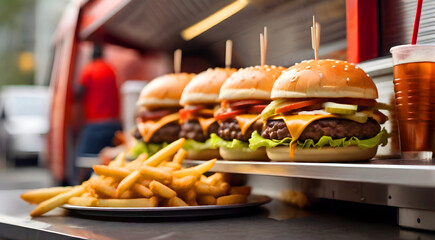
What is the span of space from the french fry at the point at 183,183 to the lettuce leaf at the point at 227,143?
17.1 inches

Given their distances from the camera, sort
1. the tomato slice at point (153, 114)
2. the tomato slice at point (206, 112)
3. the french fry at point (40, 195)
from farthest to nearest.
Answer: the tomato slice at point (153, 114), the tomato slice at point (206, 112), the french fry at point (40, 195)

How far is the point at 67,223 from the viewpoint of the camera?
154 cm

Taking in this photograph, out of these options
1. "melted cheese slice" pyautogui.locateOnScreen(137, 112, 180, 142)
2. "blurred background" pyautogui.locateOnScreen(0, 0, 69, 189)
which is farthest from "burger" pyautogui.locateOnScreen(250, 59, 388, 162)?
"blurred background" pyautogui.locateOnScreen(0, 0, 69, 189)

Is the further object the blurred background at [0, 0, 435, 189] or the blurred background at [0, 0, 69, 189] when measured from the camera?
the blurred background at [0, 0, 69, 189]

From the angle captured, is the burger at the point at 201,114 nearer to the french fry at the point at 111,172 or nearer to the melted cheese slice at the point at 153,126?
the melted cheese slice at the point at 153,126

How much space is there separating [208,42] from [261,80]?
1538 millimetres

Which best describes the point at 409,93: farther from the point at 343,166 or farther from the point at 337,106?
the point at 343,166

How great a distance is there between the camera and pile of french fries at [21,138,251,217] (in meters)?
1.55

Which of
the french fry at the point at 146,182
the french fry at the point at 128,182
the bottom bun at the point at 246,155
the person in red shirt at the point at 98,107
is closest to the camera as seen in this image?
the french fry at the point at 128,182

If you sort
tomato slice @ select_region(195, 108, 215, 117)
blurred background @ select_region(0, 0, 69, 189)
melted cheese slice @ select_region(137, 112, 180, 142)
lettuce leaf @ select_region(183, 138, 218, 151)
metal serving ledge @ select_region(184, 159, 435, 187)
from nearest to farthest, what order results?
1. metal serving ledge @ select_region(184, 159, 435, 187)
2. lettuce leaf @ select_region(183, 138, 218, 151)
3. tomato slice @ select_region(195, 108, 215, 117)
4. melted cheese slice @ select_region(137, 112, 180, 142)
5. blurred background @ select_region(0, 0, 69, 189)

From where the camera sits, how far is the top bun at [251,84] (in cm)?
209

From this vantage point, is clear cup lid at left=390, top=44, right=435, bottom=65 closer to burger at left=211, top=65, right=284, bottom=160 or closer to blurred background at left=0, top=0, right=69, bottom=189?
burger at left=211, top=65, right=284, bottom=160

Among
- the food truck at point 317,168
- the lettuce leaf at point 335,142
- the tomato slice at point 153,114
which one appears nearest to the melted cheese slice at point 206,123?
the food truck at point 317,168

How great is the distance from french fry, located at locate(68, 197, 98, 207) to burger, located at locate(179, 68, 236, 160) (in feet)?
2.54
